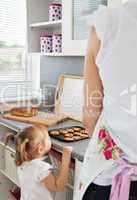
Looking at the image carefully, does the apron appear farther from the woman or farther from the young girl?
the young girl

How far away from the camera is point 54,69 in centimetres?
244

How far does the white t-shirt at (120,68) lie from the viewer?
723 mm

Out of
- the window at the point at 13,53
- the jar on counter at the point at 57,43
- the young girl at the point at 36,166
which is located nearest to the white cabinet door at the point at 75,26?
the jar on counter at the point at 57,43

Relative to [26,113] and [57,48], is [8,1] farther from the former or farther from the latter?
[26,113]

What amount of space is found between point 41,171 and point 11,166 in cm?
61

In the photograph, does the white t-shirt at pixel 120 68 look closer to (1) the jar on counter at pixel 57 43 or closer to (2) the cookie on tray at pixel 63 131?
(2) the cookie on tray at pixel 63 131

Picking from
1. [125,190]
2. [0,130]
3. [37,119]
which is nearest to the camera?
[125,190]

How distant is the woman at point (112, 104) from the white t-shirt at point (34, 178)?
0.49 metres

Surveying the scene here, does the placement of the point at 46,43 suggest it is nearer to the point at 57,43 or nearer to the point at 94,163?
the point at 57,43

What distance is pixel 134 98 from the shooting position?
29.5 inches

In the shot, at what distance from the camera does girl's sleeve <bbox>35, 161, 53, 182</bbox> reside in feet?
4.50

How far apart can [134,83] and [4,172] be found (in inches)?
62.3

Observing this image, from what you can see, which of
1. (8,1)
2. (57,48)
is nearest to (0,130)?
(57,48)

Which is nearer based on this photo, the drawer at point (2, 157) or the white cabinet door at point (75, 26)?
the white cabinet door at point (75, 26)
